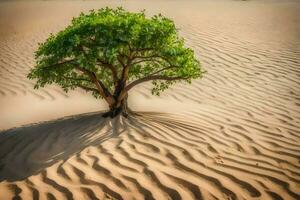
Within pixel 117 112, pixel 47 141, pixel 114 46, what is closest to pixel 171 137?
pixel 117 112

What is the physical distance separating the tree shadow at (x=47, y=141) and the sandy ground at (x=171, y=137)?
0.02 metres

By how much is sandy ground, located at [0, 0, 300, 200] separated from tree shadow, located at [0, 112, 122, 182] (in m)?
0.02

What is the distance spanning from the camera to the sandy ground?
12.4ft

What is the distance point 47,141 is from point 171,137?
6.76ft

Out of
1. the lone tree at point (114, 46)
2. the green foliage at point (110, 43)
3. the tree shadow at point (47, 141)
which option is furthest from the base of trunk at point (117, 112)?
the green foliage at point (110, 43)

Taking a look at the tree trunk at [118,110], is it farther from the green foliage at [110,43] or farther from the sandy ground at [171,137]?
the green foliage at [110,43]

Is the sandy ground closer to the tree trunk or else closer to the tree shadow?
the tree shadow

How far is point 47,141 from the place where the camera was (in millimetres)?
5059

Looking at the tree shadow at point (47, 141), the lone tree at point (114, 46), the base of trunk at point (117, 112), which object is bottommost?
the tree shadow at point (47, 141)

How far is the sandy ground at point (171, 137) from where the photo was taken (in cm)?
379

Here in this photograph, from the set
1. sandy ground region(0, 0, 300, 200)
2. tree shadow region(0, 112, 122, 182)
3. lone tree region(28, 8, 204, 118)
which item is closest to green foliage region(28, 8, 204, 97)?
lone tree region(28, 8, 204, 118)

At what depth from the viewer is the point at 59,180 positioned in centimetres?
392

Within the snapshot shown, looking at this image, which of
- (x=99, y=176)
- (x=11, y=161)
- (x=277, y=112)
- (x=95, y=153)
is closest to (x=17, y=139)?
(x=11, y=161)

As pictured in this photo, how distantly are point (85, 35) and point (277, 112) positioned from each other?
13.9 ft
